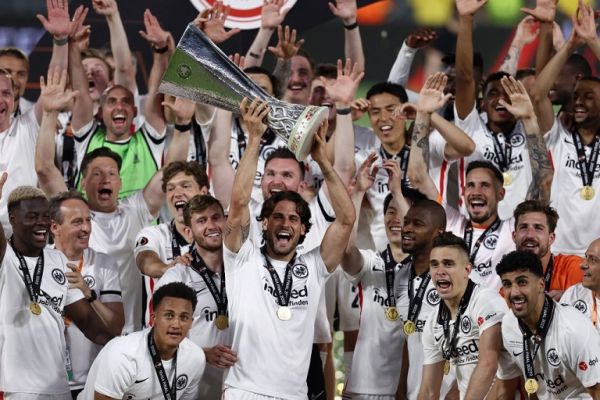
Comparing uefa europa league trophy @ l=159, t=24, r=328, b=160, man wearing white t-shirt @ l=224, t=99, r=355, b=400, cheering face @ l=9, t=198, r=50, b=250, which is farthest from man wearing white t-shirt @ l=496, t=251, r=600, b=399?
cheering face @ l=9, t=198, r=50, b=250

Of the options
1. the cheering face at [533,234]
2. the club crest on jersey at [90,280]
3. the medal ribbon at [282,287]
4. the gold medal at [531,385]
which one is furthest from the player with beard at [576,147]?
the club crest on jersey at [90,280]

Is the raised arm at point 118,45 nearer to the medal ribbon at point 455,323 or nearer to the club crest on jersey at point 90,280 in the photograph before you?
the club crest on jersey at point 90,280

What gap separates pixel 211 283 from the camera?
895 centimetres

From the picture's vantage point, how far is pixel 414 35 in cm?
1077

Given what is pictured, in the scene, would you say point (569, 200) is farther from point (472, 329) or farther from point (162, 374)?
point (162, 374)

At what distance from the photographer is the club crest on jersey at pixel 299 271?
866 centimetres

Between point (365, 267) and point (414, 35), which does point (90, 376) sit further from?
point (414, 35)

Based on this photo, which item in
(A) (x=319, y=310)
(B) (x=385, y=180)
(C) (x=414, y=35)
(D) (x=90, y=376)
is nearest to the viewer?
(D) (x=90, y=376)

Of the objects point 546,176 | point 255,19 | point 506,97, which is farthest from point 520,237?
point 255,19

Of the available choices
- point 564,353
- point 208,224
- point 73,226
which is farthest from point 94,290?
point 564,353

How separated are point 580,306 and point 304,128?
84.0 inches

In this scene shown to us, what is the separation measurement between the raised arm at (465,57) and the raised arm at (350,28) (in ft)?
2.93

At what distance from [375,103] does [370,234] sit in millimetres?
899

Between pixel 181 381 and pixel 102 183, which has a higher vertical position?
pixel 102 183
